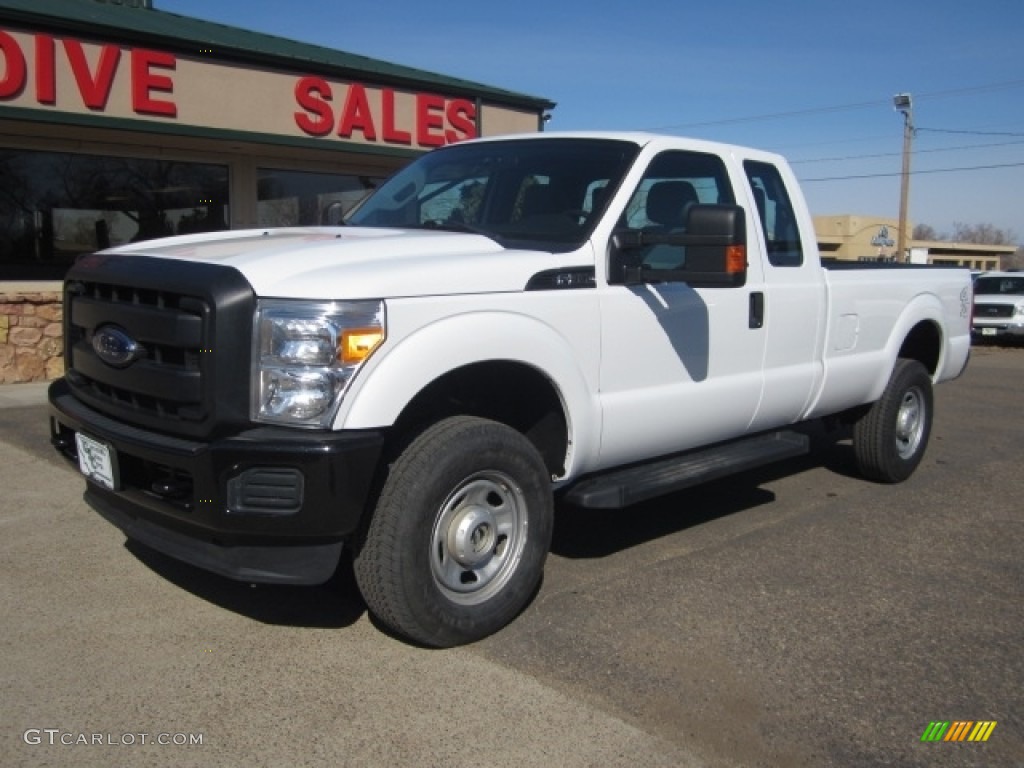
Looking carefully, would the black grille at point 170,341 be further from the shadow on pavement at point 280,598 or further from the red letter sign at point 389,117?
the red letter sign at point 389,117

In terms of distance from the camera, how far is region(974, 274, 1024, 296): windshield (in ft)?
69.4

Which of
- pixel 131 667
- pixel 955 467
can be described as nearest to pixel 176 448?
pixel 131 667

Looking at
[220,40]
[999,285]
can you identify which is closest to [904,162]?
[999,285]

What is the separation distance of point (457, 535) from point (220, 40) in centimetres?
1031

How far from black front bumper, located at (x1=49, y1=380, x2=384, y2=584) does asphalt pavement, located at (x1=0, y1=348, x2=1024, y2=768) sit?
1.47ft

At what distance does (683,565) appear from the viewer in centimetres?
476

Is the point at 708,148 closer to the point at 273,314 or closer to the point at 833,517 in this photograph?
the point at 833,517

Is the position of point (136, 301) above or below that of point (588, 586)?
above

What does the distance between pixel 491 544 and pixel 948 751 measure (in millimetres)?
1771

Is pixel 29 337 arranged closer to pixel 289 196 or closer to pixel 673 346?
pixel 289 196

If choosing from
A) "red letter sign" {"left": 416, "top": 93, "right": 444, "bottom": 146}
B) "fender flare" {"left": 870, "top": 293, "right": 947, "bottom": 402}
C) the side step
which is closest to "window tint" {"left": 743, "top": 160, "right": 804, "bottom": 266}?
the side step

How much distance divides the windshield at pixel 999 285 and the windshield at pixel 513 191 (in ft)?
63.4

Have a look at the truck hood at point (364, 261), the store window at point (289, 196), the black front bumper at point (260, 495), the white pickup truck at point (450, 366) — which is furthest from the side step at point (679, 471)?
the store window at point (289, 196)

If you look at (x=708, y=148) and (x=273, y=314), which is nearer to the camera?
(x=273, y=314)
